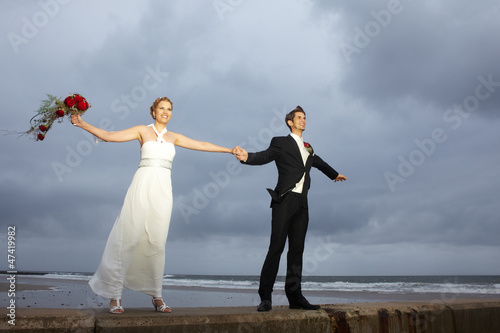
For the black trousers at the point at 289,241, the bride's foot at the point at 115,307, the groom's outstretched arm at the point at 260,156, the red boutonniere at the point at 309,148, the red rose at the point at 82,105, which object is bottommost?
Answer: the bride's foot at the point at 115,307

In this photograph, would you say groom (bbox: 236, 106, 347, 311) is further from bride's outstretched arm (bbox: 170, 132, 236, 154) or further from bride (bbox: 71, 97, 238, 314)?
bride (bbox: 71, 97, 238, 314)

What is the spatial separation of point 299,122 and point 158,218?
2144 mm

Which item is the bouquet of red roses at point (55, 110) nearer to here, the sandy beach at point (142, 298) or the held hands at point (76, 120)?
the held hands at point (76, 120)

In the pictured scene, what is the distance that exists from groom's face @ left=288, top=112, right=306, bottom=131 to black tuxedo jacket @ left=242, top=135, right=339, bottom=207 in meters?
0.16

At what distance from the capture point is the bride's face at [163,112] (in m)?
4.40

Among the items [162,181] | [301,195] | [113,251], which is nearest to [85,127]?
[162,181]

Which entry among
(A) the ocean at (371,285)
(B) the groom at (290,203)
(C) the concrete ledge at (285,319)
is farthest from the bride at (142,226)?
(A) the ocean at (371,285)

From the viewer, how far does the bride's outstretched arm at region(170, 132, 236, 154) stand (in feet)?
14.8

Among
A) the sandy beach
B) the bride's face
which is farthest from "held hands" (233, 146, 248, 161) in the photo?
the sandy beach

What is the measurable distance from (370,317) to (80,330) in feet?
Answer: 9.27

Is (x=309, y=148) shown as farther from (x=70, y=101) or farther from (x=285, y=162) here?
(x=70, y=101)

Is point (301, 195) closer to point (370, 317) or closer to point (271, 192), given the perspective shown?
point (271, 192)

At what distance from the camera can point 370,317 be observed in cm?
429

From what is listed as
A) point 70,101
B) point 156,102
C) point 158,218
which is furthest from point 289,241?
point 70,101
